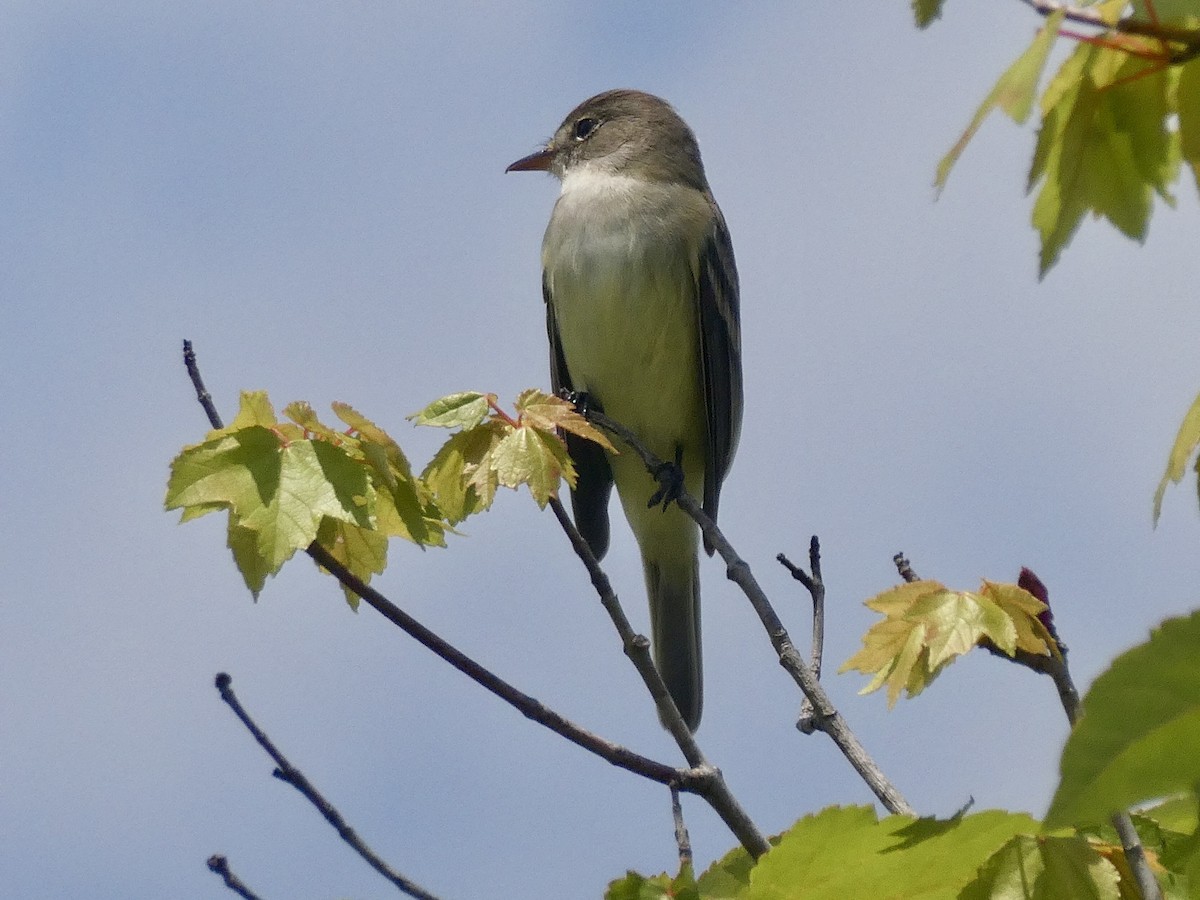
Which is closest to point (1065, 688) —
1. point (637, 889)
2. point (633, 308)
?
point (637, 889)

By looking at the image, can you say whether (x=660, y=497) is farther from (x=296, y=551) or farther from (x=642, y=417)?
(x=296, y=551)

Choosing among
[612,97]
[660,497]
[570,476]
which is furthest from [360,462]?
[612,97]

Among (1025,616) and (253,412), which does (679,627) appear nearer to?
(253,412)

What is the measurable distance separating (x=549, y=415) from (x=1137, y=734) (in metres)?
2.43

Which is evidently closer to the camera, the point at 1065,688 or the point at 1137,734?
the point at 1137,734

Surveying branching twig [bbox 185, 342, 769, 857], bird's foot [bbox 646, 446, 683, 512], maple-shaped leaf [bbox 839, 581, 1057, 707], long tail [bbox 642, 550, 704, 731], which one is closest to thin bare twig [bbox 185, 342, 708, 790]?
branching twig [bbox 185, 342, 769, 857]

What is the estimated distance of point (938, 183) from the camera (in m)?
1.74

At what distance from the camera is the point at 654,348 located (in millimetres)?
6680

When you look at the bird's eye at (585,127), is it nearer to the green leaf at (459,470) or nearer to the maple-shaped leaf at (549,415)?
the maple-shaped leaf at (549,415)

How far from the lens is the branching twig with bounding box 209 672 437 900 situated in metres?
Result: 2.67

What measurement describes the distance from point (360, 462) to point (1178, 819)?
1.83 m

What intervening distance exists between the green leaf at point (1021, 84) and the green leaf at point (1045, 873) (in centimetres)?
102

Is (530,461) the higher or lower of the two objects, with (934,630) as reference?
higher

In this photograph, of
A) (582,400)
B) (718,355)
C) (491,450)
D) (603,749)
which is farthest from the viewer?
(718,355)
